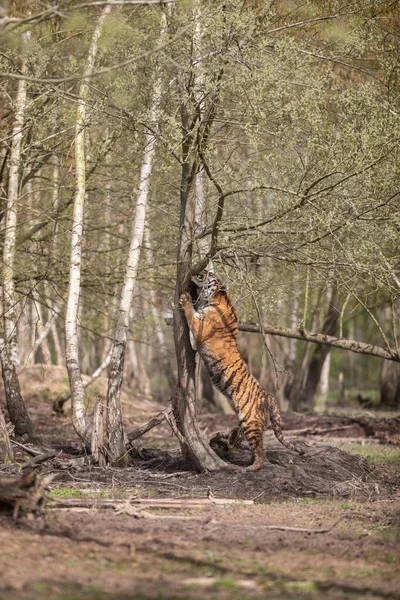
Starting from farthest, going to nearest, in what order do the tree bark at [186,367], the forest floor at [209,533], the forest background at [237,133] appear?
the tree bark at [186,367]
the forest background at [237,133]
the forest floor at [209,533]

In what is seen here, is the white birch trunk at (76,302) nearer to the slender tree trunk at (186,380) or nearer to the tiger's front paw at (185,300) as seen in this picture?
the slender tree trunk at (186,380)

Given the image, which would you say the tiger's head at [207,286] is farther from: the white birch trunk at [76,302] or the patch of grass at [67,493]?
the patch of grass at [67,493]

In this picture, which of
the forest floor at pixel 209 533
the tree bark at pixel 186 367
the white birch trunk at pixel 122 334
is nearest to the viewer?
the forest floor at pixel 209 533

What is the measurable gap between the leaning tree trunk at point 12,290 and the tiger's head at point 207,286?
293 centimetres

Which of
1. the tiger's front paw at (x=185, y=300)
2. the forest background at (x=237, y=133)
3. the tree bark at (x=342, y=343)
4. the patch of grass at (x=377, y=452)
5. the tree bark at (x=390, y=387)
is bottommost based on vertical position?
the patch of grass at (x=377, y=452)

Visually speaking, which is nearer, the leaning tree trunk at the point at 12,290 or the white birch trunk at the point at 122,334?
the white birch trunk at the point at 122,334

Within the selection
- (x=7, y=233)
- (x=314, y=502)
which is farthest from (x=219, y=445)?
(x=7, y=233)

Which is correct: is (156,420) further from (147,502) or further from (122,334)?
(147,502)

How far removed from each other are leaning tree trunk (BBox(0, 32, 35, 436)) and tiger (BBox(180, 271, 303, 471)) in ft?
9.53

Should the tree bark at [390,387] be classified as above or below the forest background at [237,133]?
below

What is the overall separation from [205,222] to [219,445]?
9.96 ft

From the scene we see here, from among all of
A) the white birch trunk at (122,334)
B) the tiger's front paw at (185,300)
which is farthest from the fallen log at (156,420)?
the tiger's front paw at (185,300)

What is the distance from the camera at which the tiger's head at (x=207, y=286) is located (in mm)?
9992

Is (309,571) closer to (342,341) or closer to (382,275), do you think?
(382,275)
